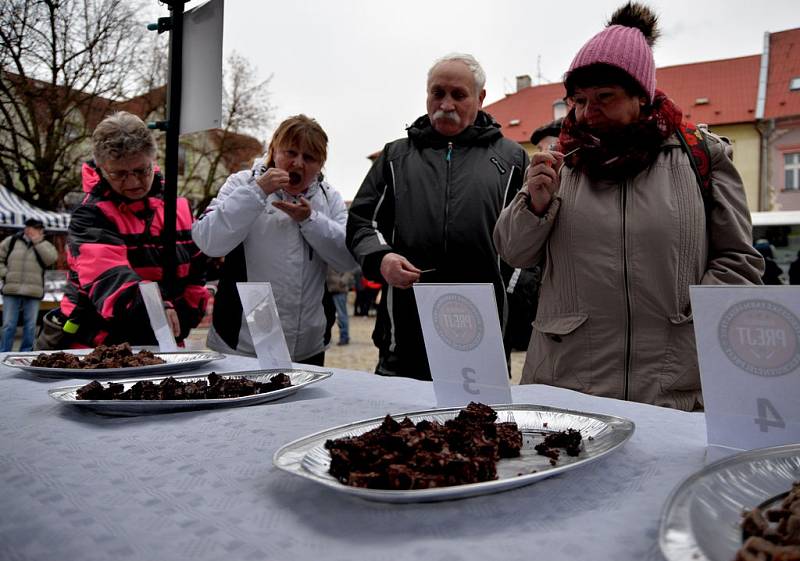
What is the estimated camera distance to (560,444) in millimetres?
905

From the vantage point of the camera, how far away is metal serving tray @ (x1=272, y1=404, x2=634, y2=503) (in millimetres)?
684

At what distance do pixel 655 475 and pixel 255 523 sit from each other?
1.68 ft

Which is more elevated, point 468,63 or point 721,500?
point 468,63

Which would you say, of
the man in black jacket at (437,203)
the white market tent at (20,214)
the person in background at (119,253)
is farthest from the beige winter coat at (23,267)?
the man in black jacket at (437,203)

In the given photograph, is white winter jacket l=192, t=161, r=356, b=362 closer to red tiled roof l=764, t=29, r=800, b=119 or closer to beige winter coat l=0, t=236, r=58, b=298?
beige winter coat l=0, t=236, r=58, b=298

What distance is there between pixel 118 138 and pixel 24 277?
631cm

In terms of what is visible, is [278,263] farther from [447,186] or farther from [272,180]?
[447,186]

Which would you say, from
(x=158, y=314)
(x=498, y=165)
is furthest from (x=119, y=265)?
(x=498, y=165)

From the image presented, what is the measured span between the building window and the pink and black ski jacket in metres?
20.3

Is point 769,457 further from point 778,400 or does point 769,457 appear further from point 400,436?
point 400,436

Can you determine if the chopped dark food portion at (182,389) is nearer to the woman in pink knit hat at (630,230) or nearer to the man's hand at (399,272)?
the man's hand at (399,272)

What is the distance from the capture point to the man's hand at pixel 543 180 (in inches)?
60.9

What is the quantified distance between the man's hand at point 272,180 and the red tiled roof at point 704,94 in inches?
717

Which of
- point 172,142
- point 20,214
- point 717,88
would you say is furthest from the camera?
point 717,88
